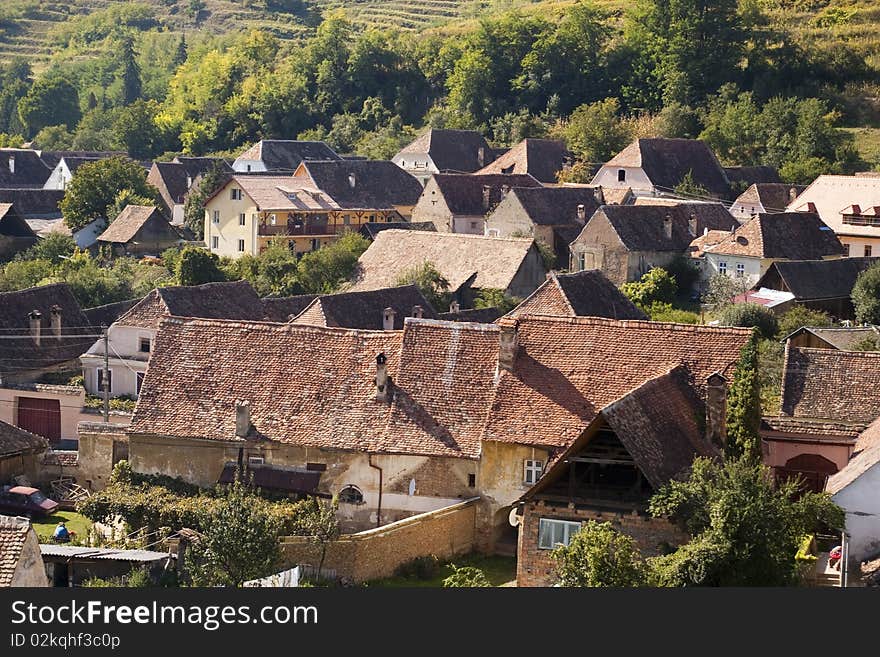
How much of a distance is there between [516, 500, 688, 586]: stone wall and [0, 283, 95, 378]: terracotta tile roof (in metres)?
20.6

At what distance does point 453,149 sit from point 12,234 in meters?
26.1

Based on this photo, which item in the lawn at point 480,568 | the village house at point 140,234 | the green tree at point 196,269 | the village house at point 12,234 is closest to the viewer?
the lawn at point 480,568

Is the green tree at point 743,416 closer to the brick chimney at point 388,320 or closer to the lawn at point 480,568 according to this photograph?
the lawn at point 480,568

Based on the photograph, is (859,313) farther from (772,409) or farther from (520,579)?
(520,579)

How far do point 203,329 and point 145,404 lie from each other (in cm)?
224

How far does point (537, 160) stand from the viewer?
261 ft

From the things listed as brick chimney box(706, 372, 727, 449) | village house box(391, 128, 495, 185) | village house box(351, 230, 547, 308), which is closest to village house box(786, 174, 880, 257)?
village house box(351, 230, 547, 308)

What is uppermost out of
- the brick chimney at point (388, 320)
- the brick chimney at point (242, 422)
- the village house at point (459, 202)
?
the village house at point (459, 202)

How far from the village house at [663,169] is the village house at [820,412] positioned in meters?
36.1

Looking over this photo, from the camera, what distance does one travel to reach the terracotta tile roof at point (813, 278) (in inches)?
2037

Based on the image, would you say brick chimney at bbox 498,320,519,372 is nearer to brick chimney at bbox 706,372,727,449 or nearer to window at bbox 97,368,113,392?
brick chimney at bbox 706,372,727,449

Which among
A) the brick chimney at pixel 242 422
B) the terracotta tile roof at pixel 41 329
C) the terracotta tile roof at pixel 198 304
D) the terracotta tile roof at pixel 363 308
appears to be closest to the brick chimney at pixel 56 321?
the terracotta tile roof at pixel 41 329

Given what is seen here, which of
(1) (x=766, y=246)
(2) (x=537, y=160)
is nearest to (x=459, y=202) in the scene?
(2) (x=537, y=160)

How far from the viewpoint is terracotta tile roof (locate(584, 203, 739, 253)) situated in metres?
56.9
